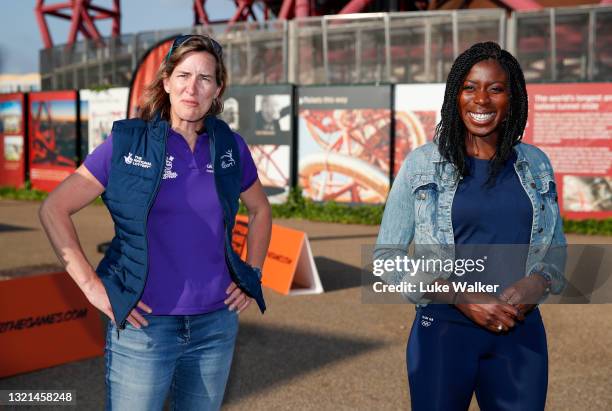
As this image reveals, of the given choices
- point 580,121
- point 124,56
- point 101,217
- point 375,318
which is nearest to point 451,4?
point 124,56

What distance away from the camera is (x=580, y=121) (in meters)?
15.0

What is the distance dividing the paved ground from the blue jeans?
2.33m

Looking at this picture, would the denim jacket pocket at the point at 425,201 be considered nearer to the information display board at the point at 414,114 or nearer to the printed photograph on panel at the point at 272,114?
the information display board at the point at 414,114

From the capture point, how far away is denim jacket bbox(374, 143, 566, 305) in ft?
8.29

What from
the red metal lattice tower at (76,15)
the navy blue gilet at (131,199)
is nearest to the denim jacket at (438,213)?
the navy blue gilet at (131,199)

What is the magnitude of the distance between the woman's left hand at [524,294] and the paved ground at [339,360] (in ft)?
9.07

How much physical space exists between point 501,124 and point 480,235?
46 cm

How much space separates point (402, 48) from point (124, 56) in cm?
1026

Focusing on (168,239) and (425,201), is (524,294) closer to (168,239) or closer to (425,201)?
(425,201)

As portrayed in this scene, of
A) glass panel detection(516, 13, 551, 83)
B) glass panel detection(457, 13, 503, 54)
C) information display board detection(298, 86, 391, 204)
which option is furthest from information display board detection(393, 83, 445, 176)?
glass panel detection(516, 13, 551, 83)

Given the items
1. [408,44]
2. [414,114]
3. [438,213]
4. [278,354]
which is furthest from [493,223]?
[408,44]

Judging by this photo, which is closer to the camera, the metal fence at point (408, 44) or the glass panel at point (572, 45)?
the glass panel at point (572, 45)

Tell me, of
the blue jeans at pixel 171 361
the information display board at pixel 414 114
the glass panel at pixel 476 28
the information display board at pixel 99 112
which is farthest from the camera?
the information display board at pixel 99 112

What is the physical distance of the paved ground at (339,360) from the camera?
5129 millimetres
